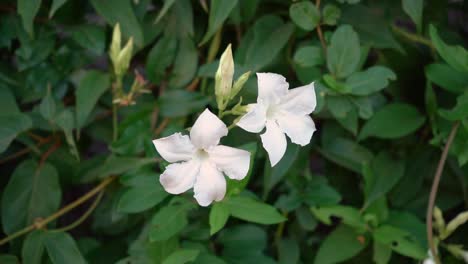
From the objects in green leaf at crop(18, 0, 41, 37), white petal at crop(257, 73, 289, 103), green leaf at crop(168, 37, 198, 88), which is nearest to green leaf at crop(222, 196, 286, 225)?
white petal at crop(257, 73, 289, 103)

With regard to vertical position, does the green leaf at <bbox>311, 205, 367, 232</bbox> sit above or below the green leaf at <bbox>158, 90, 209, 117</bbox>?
below

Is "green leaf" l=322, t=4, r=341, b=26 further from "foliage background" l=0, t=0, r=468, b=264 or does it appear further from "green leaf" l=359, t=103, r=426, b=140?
"green leaf" l=359, t=103, r=426, b=140

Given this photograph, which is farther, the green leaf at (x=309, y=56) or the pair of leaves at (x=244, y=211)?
the green leaf at (x=309, y=56)

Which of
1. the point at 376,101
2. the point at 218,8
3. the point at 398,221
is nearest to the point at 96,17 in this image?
the point at 218,8

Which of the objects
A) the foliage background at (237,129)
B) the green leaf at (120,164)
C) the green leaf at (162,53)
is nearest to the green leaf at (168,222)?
the foliage background at (237,129)

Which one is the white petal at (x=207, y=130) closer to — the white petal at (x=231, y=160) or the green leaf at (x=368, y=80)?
the white petal at (x=231, y=160)

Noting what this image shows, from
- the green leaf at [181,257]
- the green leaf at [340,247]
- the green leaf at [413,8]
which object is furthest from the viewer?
the green leaf at [340,247]
